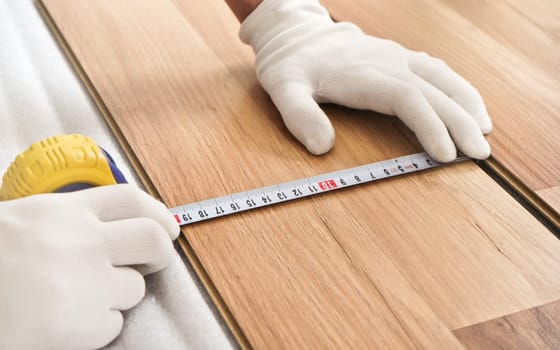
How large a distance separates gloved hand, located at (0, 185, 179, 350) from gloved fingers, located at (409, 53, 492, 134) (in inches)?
22.0

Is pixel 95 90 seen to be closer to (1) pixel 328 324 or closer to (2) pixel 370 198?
(2) pixel 370 198

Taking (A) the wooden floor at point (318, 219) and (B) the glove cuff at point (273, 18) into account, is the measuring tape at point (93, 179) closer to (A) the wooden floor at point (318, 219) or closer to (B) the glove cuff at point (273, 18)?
(A) the wooden floor at point (318, 219)

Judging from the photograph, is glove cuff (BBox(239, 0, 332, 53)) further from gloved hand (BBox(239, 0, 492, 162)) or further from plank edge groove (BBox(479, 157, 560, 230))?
plank edge groove (BBox(479, 157, 560, 230))

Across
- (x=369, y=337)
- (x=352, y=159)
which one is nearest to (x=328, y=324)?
(x=369, y=337)

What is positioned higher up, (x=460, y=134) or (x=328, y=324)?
(x=460, y=134)

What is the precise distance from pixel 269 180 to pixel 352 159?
150mm

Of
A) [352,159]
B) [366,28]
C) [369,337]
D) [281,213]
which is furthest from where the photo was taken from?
[366,28]

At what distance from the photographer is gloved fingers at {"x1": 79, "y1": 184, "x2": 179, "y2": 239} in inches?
34.9

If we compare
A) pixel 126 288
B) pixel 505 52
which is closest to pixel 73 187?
pixel 126 288

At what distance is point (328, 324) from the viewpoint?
87 cm

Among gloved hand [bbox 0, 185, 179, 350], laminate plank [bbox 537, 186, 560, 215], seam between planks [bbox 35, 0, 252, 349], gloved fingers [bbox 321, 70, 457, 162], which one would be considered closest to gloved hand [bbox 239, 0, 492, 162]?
gloved fingers [bbox 321, 70, 457, 162]

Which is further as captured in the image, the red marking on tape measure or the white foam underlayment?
the red marking on tape measure

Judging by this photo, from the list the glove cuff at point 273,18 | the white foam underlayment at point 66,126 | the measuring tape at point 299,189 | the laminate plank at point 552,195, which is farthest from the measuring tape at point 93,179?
the glove cuff at point 273,18

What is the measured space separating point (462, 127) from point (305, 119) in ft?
0.84
